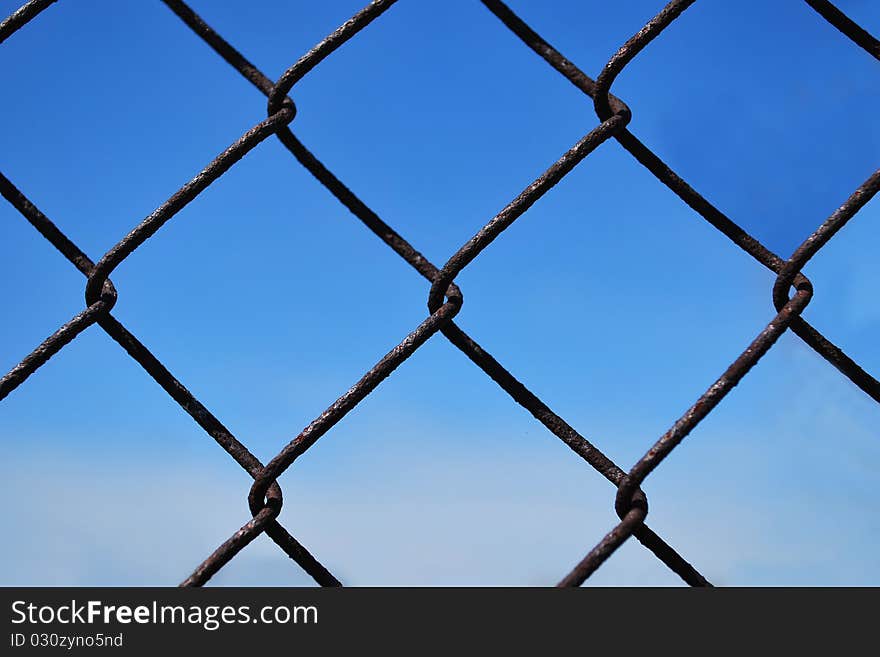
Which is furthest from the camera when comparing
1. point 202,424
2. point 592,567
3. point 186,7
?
point 186,7

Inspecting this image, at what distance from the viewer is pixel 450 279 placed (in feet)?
3.89

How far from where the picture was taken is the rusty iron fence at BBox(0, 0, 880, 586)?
3.58 feet

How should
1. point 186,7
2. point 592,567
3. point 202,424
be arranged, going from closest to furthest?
point 592,567, point 202,424, point 186,7

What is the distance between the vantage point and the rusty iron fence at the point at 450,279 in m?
1.09
